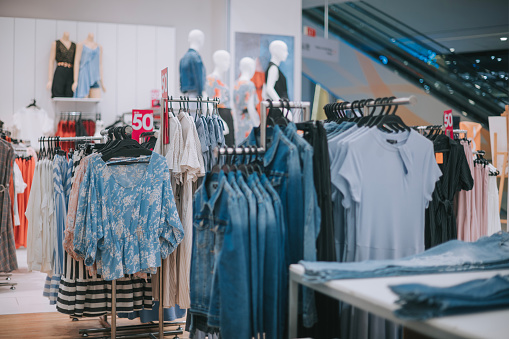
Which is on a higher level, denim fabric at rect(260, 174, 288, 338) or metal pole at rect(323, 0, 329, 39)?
metal pole at rect(323, 0, 329, 39)

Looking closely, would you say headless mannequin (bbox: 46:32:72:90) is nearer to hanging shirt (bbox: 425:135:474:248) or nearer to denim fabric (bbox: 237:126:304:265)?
hanging shirt (bbox: 425:135:474:248)

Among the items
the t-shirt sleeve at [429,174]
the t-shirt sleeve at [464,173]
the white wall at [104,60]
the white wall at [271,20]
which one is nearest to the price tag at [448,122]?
the t-shirt sleeve at [464,173]

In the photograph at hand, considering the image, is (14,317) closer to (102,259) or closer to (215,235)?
(102,259)

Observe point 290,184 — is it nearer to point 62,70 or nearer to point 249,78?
point 249,78

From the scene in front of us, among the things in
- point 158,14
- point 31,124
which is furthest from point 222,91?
point 31,124

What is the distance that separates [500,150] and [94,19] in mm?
6632

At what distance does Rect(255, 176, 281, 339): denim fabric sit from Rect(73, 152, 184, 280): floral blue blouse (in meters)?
1.30

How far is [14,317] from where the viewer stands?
16.0 ft

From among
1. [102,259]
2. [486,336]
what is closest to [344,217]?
[486,336]

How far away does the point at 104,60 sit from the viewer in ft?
30.2

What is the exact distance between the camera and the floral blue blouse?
3500mm

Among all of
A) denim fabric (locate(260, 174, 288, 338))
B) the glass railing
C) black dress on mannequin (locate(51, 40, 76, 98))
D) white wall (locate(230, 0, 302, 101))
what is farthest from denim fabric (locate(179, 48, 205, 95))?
denim fabric (locate(260, 174, 288, 338))

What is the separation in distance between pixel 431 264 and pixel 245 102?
21.1ft

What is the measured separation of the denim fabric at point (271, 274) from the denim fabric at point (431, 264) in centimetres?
25
